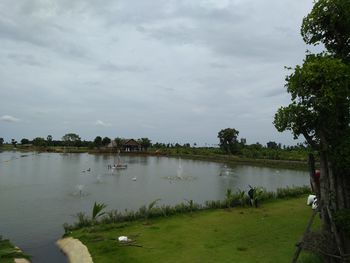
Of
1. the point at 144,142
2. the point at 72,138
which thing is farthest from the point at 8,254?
the point at 72,138

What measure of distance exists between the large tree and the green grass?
7.42 ft

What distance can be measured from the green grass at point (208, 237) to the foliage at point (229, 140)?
61.0m

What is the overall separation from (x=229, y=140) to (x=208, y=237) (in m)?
68.4

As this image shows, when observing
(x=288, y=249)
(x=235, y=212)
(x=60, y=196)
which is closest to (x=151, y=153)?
(x=60, y=196)

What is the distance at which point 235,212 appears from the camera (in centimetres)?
1866

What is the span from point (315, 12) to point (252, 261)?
7233mm

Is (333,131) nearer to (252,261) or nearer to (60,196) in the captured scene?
(252,261)

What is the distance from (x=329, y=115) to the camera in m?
8.17

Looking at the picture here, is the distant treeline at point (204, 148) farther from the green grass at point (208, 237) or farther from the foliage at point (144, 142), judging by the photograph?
the green grass at point (208, 237)

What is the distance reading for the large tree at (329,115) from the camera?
7719 mm

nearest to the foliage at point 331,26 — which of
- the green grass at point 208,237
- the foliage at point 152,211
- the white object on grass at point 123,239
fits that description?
the green grass at point 208,237

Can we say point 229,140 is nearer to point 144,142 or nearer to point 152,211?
point 144,142

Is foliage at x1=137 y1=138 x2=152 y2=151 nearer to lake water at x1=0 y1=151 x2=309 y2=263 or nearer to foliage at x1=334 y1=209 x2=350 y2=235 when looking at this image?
lake water at x1=0 y1=151 x2=309 y2=263

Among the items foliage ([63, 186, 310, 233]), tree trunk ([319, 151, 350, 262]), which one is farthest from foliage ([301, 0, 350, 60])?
foliage ([63, 186, 310, 233])
